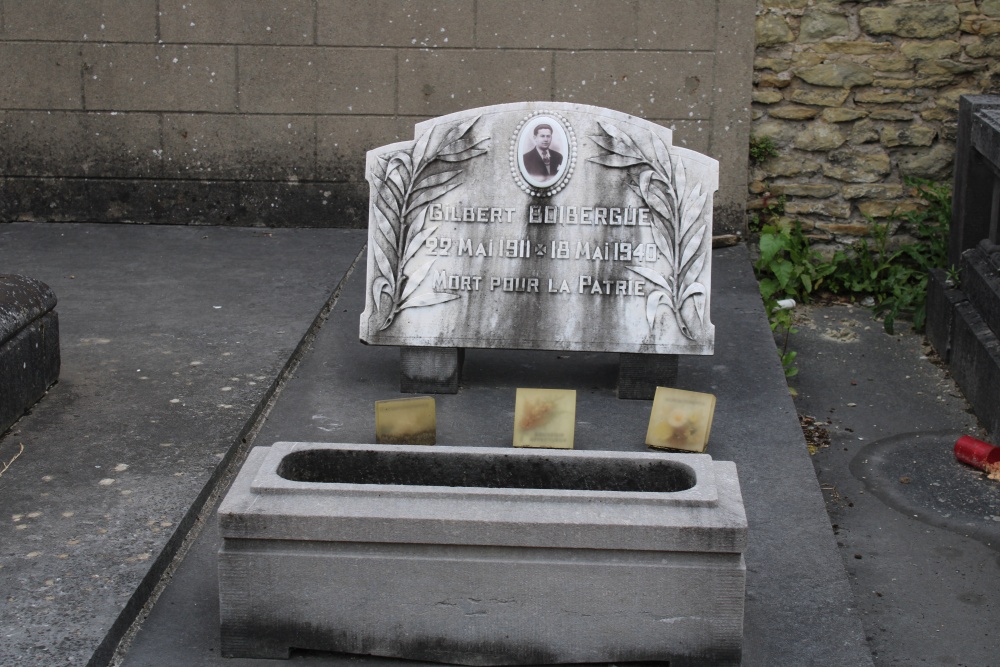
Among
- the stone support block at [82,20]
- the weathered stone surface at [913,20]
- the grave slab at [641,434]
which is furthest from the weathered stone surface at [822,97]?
the stone support block at [82,20]

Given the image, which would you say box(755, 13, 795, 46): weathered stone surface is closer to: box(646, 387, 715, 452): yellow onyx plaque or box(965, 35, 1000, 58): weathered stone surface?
box(965, 35, 1000, 58): weathered stone surface

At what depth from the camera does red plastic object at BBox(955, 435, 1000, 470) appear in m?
4.36

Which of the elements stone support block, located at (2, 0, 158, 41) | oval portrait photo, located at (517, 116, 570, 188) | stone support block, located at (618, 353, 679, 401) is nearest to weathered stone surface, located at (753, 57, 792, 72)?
oval portrait photo, located at (517, 116, 570, 188)

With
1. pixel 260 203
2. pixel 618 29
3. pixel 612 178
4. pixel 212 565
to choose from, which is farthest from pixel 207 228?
pixel 212 565

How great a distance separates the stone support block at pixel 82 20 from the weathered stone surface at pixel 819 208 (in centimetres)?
375

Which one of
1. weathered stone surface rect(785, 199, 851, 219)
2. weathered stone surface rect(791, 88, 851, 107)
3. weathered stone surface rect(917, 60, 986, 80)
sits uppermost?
weathered stone surface rect(917, 60, 986, 80)

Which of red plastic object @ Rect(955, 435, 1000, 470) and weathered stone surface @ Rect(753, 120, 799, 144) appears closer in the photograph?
red plastic object @ Rect(955, 435, 1000, 470)

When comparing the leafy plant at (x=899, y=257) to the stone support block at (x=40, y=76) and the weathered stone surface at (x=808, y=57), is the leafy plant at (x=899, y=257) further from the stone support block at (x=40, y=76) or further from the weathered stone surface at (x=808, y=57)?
the stone support block at (x=40, y=76)

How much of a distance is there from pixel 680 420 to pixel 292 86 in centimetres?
362

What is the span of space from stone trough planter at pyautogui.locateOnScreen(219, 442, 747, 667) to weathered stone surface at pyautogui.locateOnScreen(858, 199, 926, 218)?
161 inches

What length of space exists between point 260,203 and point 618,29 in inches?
90.1

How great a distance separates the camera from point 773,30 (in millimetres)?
6422

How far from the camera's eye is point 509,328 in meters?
4.55

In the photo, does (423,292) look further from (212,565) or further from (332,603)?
(332,603)
